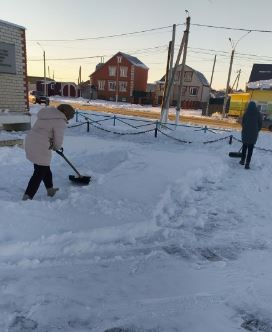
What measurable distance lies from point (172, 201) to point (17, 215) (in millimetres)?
2504

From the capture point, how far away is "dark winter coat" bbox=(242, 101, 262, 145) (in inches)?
330

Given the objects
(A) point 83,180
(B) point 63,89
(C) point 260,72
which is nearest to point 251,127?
(A) point 83,180

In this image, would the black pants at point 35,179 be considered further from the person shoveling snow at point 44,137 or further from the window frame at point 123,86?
the window frame at point 123,86

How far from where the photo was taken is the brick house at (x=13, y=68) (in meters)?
10.9

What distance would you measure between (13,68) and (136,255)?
980 cm

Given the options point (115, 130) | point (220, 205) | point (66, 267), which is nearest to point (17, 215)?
point (66, 267)

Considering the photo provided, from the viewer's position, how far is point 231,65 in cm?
2642

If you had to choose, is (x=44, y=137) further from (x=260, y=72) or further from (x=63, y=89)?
(x=63, y=89)

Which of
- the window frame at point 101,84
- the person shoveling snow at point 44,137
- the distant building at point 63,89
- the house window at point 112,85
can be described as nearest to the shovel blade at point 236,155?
the person shoveling snow at point 44,137

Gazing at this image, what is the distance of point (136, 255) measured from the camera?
367 cm

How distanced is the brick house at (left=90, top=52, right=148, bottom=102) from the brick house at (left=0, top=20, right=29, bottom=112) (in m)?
34.6

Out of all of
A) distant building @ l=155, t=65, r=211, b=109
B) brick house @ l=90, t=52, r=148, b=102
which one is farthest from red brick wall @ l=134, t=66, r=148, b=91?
distant building @ l=155, t=65, r=211, b=109

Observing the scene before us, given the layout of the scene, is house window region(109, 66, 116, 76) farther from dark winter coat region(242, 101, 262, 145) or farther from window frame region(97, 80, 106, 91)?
dark winter coat region(242, 101, 262, 145)

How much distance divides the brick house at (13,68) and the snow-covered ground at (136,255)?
5.53m
